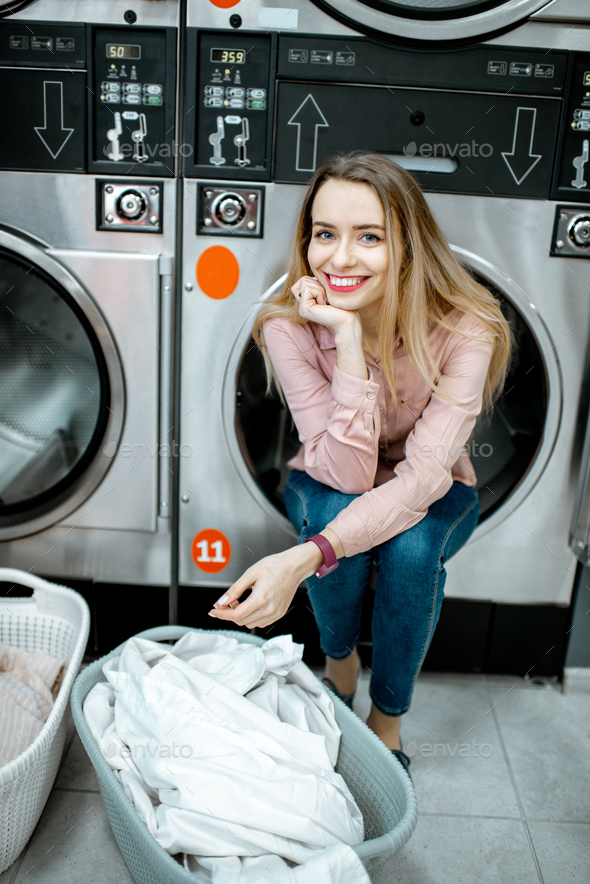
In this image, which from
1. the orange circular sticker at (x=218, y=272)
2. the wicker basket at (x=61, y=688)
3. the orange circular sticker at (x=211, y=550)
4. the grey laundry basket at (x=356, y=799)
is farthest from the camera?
the orange circular sticker at (x=211, y=550)

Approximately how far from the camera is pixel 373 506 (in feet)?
3.41

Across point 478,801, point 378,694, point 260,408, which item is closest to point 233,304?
point 260,408

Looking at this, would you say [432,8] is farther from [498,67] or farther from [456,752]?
[456,752]

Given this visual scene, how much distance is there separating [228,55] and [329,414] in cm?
63

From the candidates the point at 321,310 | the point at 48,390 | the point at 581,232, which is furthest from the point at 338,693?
the point at 581,232

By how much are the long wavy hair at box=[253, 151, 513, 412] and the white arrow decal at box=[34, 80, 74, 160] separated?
0.45 m

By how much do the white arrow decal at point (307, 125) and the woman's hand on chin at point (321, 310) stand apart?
0.24 m

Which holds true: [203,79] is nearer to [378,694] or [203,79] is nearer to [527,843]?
[378,694]

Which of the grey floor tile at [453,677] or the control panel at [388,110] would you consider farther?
the grey floor tile at [453,677]

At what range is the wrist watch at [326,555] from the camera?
3.31 feet

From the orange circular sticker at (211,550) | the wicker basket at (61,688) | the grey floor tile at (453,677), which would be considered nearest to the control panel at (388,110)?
the orange circular sticker at (211,550)

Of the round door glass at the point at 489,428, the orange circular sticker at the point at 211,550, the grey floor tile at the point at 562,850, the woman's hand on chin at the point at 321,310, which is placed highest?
the woman's hand on chin at the point at 321,310

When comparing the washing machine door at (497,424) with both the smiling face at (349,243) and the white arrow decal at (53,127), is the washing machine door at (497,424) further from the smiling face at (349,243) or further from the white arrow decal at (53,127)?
the white arrow decal at (53,127)

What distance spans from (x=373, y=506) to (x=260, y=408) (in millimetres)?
395
